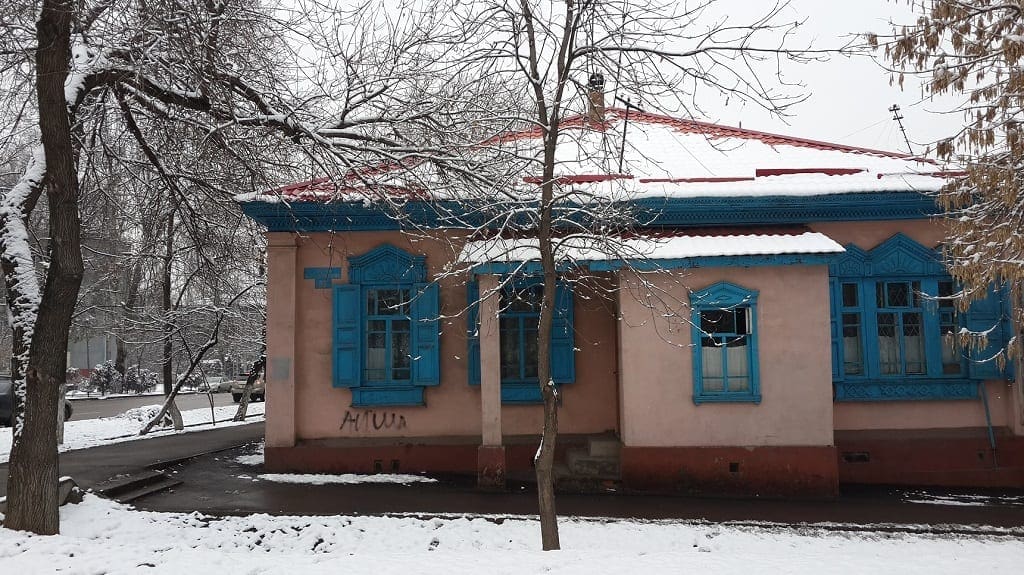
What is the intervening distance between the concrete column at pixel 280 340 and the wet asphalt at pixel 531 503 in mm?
789

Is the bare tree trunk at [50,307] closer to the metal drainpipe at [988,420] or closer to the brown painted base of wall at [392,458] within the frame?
the brown painted base of wall at [392,458]

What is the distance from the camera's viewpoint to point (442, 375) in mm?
10836

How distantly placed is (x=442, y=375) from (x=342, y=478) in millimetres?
2006

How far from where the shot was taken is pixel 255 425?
18.1 metres

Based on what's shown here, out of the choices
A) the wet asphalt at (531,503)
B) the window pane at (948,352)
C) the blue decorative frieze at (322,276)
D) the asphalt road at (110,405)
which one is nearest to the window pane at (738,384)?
the wet asphalt at (531,503)

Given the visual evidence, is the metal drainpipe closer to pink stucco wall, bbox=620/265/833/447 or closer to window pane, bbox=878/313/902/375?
window pane, bbox=878/313/902/375

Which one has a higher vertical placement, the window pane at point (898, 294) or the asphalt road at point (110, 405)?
the window pane at point (898, 294)

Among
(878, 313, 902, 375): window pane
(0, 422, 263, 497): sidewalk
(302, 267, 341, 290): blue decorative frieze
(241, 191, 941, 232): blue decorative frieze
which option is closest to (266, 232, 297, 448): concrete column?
(302, 267, 341, 290): blue decorative frieze

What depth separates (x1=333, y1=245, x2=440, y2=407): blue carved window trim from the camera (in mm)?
10742

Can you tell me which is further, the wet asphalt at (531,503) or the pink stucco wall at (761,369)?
the pink stucco wall at (761,369)

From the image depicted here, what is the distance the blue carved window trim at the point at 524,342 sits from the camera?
10.7m

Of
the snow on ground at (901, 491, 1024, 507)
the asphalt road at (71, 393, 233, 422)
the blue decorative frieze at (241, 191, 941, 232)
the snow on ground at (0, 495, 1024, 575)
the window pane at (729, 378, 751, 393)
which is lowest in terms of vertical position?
the snow on ground at (901, 491, 1024, 507)

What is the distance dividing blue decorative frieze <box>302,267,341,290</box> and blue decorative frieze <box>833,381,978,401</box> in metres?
7.45

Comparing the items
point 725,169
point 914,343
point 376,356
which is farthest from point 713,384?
point 376,356
